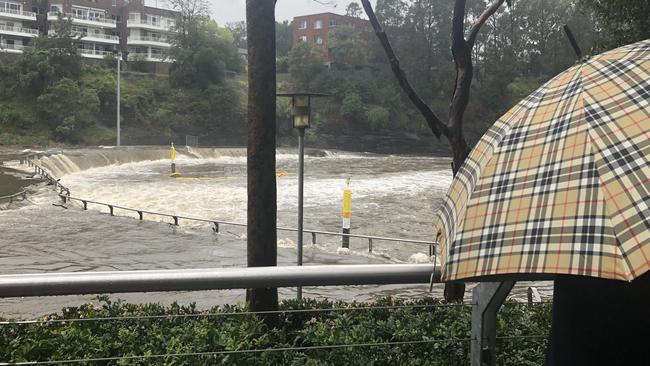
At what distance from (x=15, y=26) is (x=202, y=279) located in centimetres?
7273

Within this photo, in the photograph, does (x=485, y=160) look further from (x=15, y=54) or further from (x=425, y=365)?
(x=15, y=54)

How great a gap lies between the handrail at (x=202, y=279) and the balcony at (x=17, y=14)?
71.8 m

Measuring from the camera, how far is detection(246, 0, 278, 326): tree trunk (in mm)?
4609

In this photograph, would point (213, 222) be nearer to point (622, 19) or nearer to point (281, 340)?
point (622, 19)

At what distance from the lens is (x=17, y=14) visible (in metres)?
64.8

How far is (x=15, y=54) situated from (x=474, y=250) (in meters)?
69.5

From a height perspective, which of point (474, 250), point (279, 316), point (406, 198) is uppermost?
point (474, 250)

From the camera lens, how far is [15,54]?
202 ft

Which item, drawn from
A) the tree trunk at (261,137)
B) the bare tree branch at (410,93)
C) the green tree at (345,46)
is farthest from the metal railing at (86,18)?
the tree trunk at (261,137)

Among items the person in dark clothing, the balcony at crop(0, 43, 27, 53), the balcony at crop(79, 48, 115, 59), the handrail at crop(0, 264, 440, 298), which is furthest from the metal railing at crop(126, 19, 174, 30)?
the person in dark clothing

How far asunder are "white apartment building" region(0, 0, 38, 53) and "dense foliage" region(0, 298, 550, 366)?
6795 centimetres

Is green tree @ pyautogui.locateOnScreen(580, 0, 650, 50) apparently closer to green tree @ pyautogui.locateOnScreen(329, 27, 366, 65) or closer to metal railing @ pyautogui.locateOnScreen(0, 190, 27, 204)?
metal railing @ pyautogui.locateOnScreen(0, 190, 27, 204)

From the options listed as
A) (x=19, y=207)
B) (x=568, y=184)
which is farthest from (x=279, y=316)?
(x=19, y=207)

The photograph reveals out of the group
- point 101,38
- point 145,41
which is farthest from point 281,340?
point 145,41
